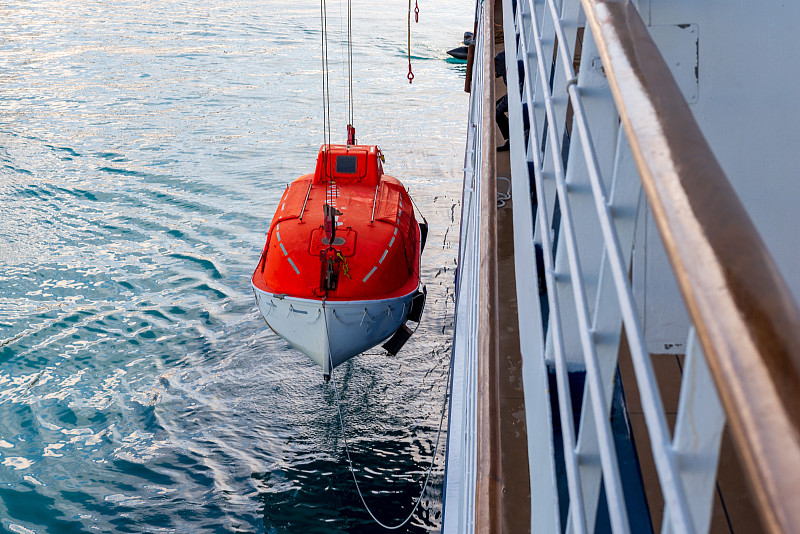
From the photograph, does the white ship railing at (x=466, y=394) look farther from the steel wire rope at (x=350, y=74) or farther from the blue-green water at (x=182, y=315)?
the steel wire rope at (x=350, y=74)

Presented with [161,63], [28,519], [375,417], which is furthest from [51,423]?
[161,63]

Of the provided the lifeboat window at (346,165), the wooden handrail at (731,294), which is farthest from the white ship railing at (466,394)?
the lifeboat window at (346,165)

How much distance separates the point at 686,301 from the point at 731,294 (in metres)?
0.06

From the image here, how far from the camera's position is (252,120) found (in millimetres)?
23547

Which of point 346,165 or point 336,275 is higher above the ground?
point 346,165

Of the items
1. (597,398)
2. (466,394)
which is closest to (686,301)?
(597,398)

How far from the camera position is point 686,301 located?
1.99ft

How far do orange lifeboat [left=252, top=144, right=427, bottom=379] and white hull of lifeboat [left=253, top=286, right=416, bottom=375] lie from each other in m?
0.01

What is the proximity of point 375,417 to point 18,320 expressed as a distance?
6.01 metres

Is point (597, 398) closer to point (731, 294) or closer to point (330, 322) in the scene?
point (731, 294)

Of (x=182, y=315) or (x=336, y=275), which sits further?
(x=182, y=315)

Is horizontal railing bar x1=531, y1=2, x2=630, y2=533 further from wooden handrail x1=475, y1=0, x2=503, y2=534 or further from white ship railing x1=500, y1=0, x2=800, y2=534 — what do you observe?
wooden handrail x1=475, y1=0, x2=503, y2=534

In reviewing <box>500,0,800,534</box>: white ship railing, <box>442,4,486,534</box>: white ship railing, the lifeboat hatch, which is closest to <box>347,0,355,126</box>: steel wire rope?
the lifeboat hatch

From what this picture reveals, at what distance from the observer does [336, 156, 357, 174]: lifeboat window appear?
Answer: 419 inches
